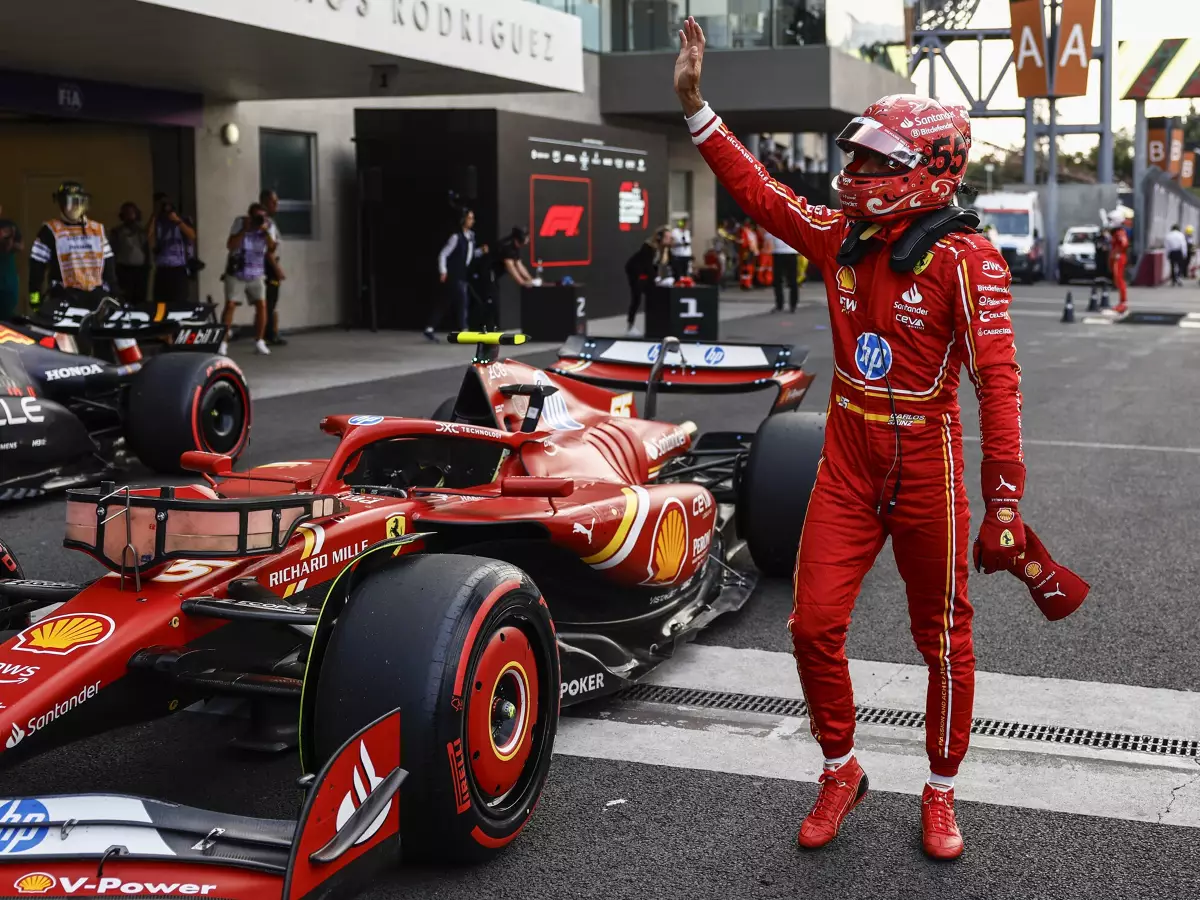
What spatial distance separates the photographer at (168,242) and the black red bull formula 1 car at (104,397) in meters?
7.61

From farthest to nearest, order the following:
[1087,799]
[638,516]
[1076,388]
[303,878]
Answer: [1076,388], [638,516], [1087,799], [303,878]

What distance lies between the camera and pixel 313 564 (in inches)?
160

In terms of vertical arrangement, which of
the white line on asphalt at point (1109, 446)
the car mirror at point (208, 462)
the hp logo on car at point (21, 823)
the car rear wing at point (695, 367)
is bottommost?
the white line on asphalt at point (1109, 446)

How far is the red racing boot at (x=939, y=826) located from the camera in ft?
11.8

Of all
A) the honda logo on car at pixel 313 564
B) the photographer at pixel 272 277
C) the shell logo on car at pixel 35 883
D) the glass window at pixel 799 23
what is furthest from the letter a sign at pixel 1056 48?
the shell logo on car at pixel 35 883

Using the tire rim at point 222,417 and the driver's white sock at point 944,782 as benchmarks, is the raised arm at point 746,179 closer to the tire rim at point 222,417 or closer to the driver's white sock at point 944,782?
the driver's white sock at point 944,782

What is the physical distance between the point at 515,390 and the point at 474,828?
243 centimetres

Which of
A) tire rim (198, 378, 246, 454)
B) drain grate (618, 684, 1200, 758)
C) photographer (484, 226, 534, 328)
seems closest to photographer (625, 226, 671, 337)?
photographer (484, 226, 534, 328)

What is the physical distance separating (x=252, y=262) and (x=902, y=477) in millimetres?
14417

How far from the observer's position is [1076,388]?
47.1 feet

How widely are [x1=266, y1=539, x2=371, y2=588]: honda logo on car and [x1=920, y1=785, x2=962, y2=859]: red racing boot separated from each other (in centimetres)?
170

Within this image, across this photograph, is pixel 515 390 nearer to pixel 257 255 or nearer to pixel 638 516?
pixel 638 516

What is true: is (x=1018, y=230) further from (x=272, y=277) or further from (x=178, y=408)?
(x=178, y=408)

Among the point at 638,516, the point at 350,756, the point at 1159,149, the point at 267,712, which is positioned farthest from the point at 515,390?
the point at 1159,149
